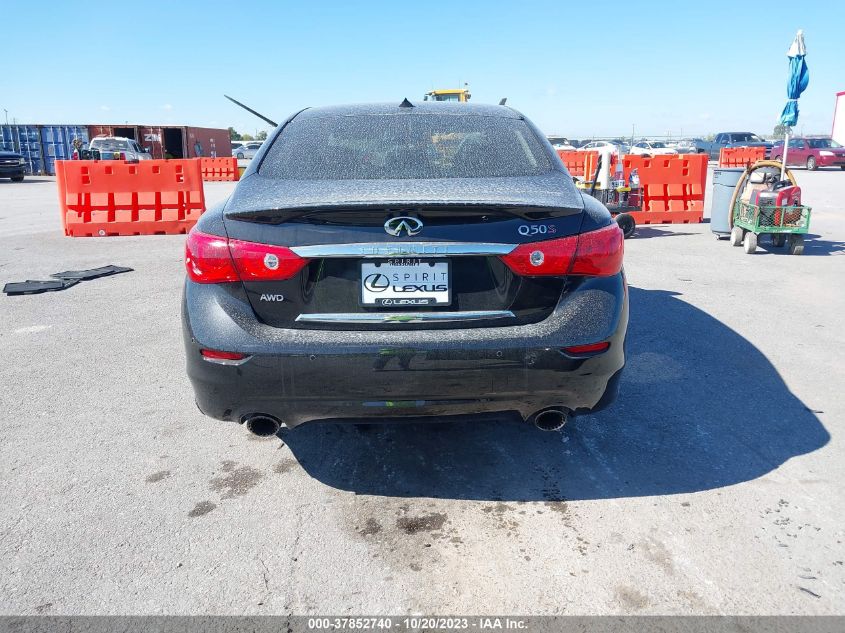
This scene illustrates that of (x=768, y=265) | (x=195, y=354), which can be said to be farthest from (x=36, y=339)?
(x=768, y=265)

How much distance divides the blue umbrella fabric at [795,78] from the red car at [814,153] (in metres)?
23.8

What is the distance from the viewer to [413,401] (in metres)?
2.70

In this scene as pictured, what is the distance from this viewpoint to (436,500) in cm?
305

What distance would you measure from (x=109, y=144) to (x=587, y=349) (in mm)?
33162

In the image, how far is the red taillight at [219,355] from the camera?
2684mm

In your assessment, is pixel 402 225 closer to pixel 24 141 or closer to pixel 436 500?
pixel 436 500

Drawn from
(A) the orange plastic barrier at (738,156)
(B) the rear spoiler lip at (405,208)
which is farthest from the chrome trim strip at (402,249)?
(A) the orange plastic barrier at (738,156)

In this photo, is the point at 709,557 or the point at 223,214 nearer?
the point at 709,557

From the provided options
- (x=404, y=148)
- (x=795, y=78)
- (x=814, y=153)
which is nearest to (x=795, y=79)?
(x=795, y=78)

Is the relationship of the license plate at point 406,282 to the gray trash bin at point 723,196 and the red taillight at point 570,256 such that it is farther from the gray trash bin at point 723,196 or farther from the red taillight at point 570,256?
the gray trash bin at point 723,196

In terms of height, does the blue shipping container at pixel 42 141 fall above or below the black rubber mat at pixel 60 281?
above

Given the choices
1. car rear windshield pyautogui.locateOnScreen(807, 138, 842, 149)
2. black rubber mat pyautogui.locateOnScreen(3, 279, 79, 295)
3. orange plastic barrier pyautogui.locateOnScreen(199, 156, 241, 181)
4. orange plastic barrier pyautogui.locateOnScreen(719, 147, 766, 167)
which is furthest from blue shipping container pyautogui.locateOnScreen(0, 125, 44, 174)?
car rear windshield pyautogui.locateOnScreen(807, 138, 842, 149)

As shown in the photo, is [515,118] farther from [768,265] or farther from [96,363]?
[768,265]

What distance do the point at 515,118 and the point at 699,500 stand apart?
219 centimetres
